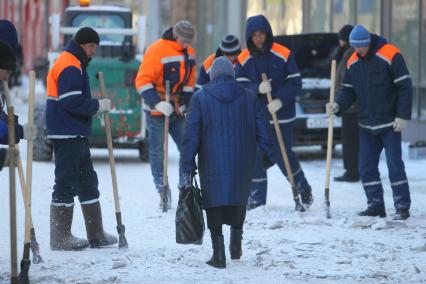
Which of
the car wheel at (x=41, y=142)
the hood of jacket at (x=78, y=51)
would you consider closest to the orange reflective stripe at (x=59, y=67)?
the hood of jacket at (x=78, y=51)

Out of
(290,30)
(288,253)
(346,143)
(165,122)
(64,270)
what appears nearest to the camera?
(64,270)

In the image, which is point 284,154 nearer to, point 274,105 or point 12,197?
point 274,105

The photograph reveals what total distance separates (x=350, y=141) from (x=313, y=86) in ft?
7.69

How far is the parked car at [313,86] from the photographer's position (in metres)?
16.5

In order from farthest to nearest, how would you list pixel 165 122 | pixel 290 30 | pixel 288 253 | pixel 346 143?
pixel 290 30
pixel 346 143
pixel 165 122
pixel 288 253

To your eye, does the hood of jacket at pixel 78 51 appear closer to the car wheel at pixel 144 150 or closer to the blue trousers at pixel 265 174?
the blue trousers at pixel 265 174

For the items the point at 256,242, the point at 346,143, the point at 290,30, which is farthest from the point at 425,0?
the point at 256,242

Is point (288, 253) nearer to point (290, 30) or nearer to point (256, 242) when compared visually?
point (256, 242)

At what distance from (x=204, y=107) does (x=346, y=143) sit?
6.10 metres

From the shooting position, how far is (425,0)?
63.5 ft

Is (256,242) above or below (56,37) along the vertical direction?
below

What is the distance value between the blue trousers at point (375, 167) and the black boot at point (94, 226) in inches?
107

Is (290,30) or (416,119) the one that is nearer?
(416,119)

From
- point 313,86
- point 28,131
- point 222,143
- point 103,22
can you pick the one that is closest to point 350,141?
point 313,86
